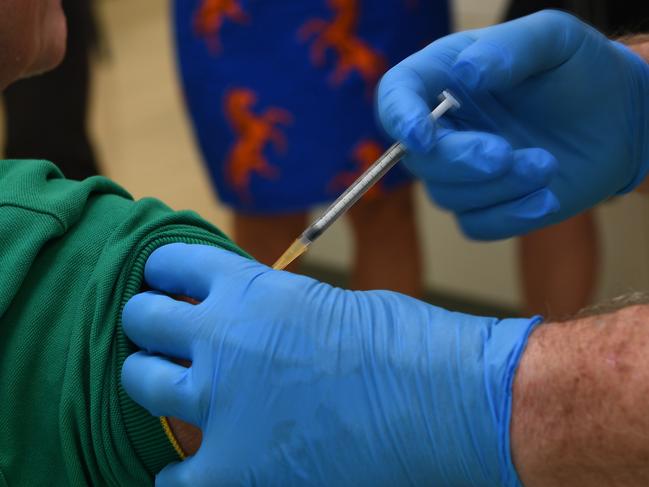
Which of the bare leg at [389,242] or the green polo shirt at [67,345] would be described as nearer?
the green polo shirt at [67,345]

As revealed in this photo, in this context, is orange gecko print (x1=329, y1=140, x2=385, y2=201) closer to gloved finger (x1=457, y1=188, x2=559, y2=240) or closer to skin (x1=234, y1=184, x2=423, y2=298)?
skin (x1=234, y1=184, x2=423, y2=298)

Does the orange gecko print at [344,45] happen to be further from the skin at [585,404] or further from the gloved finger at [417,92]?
the skin at [585,404]

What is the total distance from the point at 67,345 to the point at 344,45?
3.63 feet

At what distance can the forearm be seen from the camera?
74 centimetres

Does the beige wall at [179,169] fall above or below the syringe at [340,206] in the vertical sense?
below

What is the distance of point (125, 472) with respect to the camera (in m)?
0.83

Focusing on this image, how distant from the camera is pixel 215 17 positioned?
1765 mm

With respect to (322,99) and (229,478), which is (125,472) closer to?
(229,478)

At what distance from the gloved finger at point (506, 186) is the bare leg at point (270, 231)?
884mm

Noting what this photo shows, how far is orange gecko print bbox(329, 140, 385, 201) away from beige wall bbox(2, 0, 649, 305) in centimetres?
60

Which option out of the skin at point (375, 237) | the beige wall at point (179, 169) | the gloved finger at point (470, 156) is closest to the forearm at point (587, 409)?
the gloved finger at point (470, 156)

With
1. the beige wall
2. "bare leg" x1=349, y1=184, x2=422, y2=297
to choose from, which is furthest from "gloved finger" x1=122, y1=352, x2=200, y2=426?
the beige wall

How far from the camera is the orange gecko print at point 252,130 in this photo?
1809mm

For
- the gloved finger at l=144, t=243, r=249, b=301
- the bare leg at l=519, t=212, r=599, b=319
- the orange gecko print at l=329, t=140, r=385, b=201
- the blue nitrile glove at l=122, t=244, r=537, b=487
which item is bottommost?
the bare leg at l=519, t=212, r=599, b=319
